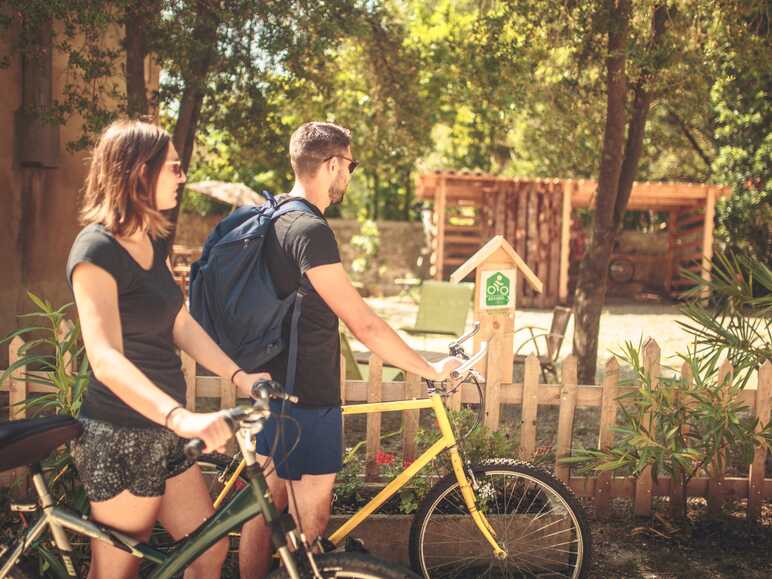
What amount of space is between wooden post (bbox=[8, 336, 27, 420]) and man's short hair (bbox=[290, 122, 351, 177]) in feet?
6.88

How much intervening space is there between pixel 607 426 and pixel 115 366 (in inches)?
→ 123

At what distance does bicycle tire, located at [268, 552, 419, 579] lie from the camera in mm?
2209

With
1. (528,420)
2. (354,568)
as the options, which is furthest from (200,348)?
(528,420)

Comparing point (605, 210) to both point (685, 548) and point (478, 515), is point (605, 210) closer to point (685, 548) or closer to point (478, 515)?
point (685, 548)

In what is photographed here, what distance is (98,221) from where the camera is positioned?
7.19 feet

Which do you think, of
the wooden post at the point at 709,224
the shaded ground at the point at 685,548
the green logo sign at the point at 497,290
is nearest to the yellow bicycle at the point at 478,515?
the shaded ground at the point at 685,548

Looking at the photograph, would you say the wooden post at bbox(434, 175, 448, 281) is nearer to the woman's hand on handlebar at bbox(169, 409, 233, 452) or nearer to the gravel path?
the gravel path

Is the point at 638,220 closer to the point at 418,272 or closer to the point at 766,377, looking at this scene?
the point at 418,272

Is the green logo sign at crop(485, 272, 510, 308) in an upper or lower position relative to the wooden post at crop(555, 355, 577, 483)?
upper

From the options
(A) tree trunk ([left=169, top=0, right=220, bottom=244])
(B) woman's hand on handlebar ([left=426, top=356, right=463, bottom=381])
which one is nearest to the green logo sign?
(B) woman's hand on handlebar ([left=426, top=356, right=463, bottom=381])

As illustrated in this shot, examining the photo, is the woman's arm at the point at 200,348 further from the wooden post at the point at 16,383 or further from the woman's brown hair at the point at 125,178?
the wooden post at the point at 16,383

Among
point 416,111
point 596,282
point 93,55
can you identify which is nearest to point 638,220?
point 416,111

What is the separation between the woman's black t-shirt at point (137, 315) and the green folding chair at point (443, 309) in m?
6.75

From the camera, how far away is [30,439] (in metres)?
2.25
